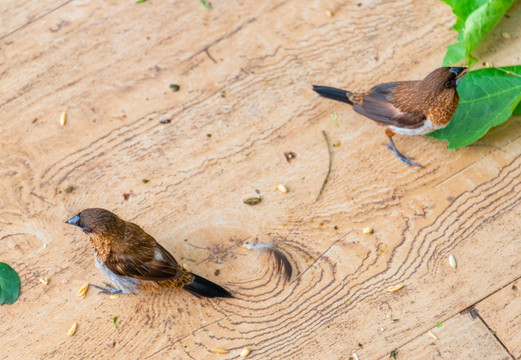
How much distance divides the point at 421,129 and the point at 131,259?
5.65 feet

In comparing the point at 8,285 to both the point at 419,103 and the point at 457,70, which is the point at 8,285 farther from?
the point at 457,70

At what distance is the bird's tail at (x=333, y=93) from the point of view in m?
3.03

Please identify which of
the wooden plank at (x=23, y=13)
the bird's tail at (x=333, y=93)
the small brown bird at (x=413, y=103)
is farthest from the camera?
the wooden plank at (x=23, y=13)

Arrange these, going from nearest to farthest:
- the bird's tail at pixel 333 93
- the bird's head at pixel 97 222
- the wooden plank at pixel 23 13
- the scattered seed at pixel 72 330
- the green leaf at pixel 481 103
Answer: the bird's head at pixel 97 222, the scattered seed at pixel 72 330, the green leaf at pixel 481 103, the bird's tail at pixel 333 93, the wooden plank at pixel 23 13

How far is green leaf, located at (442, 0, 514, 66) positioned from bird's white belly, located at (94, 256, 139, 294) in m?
2.23

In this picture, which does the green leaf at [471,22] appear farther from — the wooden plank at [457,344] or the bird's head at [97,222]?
the bird's head at [97,222]

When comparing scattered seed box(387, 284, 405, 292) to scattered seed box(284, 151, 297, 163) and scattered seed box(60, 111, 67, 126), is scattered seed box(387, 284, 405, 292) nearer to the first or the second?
scattered seed box(284, 151, 297, 163)

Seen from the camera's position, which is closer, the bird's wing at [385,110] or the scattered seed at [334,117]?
the bird's wing at [385,110]

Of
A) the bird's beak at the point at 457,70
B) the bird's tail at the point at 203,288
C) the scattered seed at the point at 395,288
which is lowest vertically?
the bird's tail at the point at 203,288

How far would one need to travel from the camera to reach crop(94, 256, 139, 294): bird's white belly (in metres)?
2.61

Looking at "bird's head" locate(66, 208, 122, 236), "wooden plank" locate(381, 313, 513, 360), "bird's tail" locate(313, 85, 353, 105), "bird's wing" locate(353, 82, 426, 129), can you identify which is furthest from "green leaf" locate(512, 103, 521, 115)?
"bird's head" locate(66, 208, 122, 236)

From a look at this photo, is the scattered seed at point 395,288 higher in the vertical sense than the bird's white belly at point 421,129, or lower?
lower

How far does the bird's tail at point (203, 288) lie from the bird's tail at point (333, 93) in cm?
130

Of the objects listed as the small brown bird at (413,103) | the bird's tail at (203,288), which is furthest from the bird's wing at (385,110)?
the bird's tail at (203,288)
